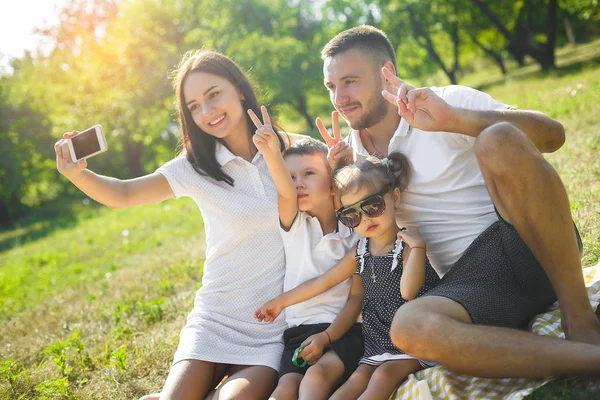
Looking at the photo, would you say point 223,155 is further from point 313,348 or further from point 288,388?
point 288,388

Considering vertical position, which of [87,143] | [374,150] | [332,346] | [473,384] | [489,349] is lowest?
[473,384]

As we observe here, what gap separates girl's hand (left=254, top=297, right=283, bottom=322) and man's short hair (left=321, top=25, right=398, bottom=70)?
1.96m

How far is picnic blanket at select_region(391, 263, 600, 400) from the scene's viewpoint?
2.69 m

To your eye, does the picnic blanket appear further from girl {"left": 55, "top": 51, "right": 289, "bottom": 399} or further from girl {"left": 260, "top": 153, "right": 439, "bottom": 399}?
girl {"left": 55, "top": 51, "right": 289, "bottom": 399}

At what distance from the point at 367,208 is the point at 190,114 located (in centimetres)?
169

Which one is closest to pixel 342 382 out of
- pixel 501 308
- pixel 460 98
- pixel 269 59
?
pixel 501 308

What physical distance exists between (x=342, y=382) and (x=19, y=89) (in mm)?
33081

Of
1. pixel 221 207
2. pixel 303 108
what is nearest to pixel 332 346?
pixel 221 207

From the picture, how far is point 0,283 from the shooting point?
34.6 feet

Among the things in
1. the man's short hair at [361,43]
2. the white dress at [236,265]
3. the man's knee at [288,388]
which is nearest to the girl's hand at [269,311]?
the white dress at [236,265]

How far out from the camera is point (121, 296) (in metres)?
6.77

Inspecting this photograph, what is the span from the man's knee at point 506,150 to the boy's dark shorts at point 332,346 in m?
1.38

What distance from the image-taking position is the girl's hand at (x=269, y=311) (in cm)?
368

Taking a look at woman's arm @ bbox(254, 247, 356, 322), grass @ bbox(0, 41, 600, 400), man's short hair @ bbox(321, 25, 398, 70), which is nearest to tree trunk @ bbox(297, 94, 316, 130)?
grass @ bbox(0, 41, 600, 400)
